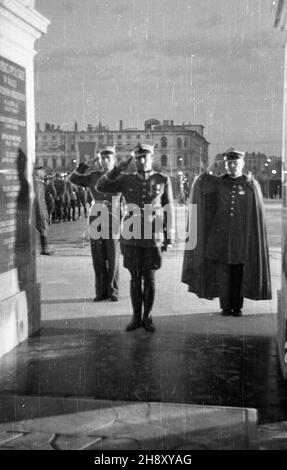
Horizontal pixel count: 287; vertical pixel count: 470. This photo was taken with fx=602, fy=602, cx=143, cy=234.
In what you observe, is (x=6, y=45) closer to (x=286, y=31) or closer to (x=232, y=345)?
(x=286, y=31)

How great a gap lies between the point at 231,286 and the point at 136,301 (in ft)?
3.71

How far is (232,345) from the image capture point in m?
5.44

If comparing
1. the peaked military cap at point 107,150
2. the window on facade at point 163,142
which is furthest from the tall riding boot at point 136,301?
the window on facade at point 163,142

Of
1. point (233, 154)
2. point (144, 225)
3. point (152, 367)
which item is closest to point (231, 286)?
point (144, 225)

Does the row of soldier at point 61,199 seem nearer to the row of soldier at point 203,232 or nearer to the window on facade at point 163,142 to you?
the window on facade at point 163,142

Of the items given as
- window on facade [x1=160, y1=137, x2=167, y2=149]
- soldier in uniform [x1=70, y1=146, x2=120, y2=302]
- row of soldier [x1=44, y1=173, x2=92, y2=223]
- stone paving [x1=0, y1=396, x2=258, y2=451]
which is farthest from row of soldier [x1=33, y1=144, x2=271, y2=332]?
row of soldier [x1=44, y1=173, x2=92, y2=223]

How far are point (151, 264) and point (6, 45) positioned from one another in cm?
237

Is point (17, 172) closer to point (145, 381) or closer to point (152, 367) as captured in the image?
point (152, 367)

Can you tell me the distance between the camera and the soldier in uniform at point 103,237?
23.2 ft

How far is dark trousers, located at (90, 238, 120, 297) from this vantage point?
7223 mm

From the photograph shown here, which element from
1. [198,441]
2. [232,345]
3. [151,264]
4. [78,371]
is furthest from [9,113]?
[198,441]

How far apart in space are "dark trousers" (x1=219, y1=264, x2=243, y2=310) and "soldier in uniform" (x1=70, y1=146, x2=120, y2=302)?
1429 mm

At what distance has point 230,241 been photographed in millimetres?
6211

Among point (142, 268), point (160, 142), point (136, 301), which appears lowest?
point (136, 301)
